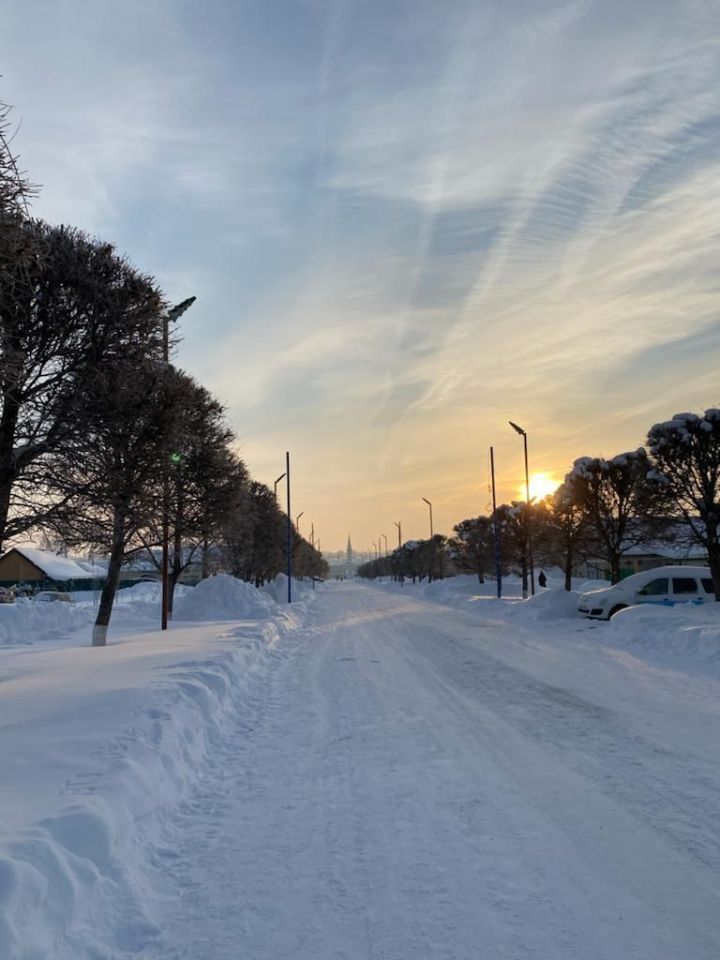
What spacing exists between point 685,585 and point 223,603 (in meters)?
18.1

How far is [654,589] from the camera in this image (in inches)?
870

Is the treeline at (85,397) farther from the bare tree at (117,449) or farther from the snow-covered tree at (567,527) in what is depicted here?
the snow-covered tree at (567,527)

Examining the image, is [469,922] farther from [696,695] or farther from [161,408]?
[161,408]

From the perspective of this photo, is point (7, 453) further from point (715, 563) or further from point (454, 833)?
point (715, 563)

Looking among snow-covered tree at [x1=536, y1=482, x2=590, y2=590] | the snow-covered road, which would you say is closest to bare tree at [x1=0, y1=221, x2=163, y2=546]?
the snow-covered road

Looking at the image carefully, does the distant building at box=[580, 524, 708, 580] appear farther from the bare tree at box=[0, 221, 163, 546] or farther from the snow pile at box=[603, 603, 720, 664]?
the bare tree at box=[0, 221, 163, 546]

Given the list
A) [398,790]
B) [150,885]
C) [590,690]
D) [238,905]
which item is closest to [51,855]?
[150,885]

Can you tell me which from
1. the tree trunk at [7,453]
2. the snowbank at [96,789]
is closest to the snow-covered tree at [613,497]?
the snowbank at [96,789]

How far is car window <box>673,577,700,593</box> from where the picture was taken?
2214 cm

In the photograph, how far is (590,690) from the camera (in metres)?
10.9

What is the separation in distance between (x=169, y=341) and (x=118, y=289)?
78.3 inches

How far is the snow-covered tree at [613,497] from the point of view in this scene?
27.5m

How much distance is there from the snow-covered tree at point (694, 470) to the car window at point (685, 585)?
0.58 metres

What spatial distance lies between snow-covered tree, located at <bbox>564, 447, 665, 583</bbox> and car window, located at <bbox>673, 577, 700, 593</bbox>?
13.6 ft
